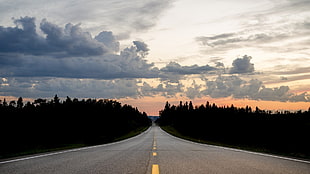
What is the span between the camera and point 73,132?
91.4m

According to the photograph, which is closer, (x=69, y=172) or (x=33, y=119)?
(x=69, y=172)

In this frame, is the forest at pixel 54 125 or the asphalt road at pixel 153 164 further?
the forest at pixel 54 125

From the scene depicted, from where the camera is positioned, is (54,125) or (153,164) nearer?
(153,164)

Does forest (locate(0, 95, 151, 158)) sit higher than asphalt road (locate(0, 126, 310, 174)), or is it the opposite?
asphalt road (locate(0, 126, 310, 174))

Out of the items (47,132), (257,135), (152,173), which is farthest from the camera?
(257,135)

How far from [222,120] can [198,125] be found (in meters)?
9.77

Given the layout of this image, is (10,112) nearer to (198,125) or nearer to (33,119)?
(33,119)

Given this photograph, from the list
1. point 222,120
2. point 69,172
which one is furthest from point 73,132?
point 69,172

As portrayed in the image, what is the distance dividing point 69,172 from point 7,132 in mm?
77938

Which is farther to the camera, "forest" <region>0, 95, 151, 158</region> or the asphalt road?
"forest" <region>0, 95, 151, 158</region>

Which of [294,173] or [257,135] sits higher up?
[294,173]

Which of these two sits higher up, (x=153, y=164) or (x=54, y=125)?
(x=153, y=164)

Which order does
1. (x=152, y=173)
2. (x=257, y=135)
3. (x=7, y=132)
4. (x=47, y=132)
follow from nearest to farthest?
(x=152, y=173) < (x=7, y=132) < (x=47, y=132) < (x=257, y=135)

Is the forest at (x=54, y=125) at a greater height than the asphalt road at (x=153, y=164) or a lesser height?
lesser
